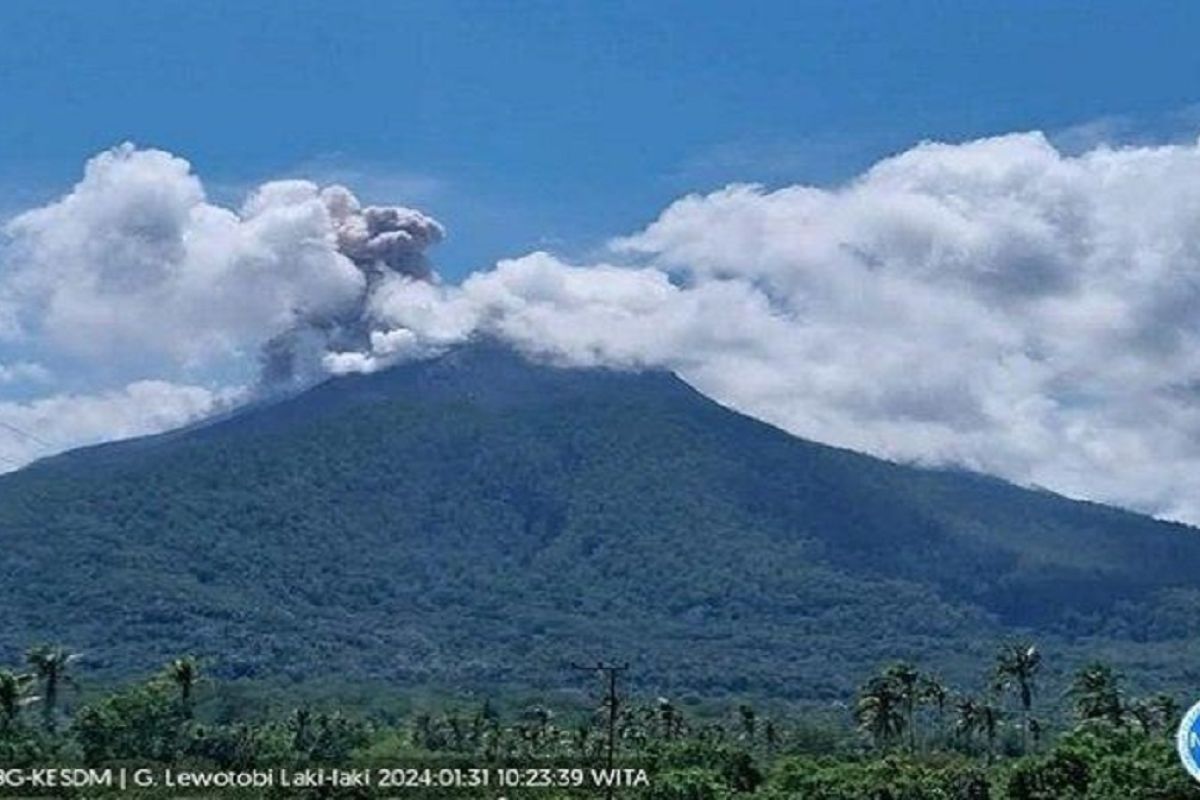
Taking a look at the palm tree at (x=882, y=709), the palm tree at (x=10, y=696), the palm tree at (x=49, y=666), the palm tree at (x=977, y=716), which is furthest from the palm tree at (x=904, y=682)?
the palm tree at (x=10, y=696)

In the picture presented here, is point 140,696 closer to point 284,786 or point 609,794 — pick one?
point 284,786

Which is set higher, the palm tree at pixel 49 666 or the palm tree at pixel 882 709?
the palm tree at pixel 49 666

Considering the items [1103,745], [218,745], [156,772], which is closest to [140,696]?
[218,745]

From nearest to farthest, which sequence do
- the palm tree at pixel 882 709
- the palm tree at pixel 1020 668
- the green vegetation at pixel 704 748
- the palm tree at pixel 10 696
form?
the green vegetation at pixel 704 748 → the palm tree at pixel 10 696 → the palm tree at pixel 1020 668 → the palm tree at pixel 882 709

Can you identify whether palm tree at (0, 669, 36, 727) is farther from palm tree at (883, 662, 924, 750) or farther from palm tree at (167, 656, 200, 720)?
palm tree at (883, 662, 924, 750)

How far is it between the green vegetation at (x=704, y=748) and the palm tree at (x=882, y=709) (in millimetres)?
154

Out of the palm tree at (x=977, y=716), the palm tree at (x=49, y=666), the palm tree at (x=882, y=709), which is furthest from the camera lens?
the palm tree at (x=977, y=716)

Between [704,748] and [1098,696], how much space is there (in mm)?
23171

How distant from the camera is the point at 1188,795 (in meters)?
66.4

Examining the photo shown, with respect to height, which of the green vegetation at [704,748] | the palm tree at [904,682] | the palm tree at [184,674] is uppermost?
the palm tree at [184,674]

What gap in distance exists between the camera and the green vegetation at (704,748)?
80.9 metres

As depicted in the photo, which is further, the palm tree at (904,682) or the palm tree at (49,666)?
the palm tree at (904,682)

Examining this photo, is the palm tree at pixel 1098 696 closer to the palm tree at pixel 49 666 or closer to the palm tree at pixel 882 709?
the palm tree at pixel 882 709

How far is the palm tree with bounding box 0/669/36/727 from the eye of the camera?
111625 millimetres
